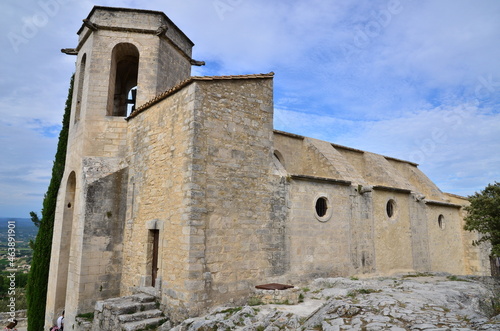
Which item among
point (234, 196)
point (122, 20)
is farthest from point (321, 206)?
point (122, 20)

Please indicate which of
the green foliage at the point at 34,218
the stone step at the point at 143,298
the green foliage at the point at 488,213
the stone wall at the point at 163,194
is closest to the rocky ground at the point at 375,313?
the stone step at the point at 143,298

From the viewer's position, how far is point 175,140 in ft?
25.6

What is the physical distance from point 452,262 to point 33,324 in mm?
16032

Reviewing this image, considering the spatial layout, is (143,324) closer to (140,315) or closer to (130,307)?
(140,315)

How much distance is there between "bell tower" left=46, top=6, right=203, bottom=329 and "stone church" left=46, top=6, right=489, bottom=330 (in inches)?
1.3

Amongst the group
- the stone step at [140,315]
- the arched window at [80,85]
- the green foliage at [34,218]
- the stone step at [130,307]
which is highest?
the arched window at [80,85]

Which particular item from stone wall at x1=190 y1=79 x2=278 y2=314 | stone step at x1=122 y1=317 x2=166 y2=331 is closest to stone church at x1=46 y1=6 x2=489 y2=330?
stone wall at x1=190 y1=79 x2=278 y2=314

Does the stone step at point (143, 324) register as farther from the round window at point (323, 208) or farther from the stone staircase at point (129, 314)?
the round window at point (323, 208)

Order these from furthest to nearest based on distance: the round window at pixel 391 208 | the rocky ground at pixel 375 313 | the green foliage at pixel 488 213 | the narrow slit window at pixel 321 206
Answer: the round window at pixel 391 208 → the narrow slit window at pixel 321 206 → the green foliage at pixel 488 213 → the rocky ground at pixel 375 313

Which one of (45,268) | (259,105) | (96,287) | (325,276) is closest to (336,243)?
(325,276)

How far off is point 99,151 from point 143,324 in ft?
16.9

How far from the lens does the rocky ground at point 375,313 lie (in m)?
4.27

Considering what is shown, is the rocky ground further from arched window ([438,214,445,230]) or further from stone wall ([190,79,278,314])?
arched window ([438,214,445,230])

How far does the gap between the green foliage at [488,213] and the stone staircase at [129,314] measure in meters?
9.11
